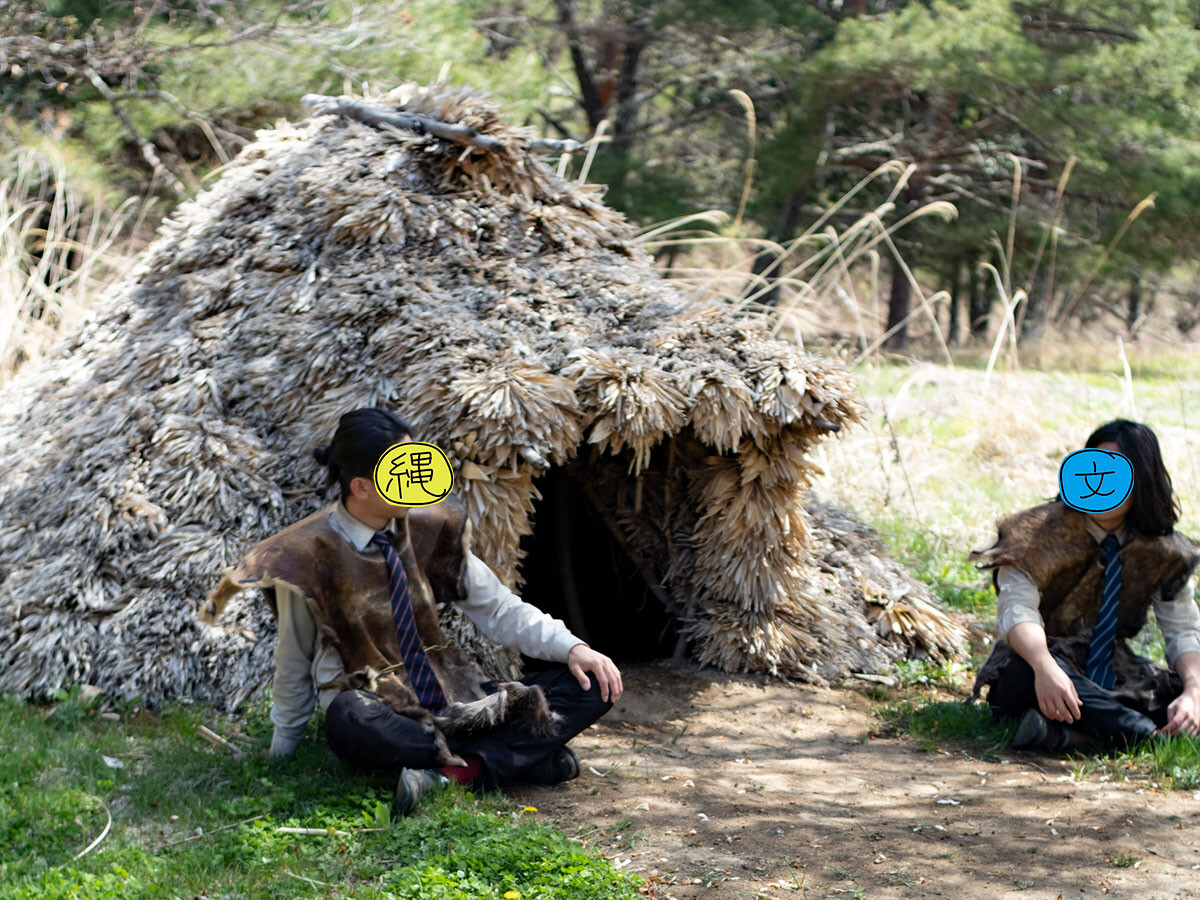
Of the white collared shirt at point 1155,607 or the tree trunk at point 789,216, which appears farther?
the tree trunk at point 789,216

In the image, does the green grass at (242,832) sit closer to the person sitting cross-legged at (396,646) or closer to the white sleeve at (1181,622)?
the person sitting cross-legged at (396,646)

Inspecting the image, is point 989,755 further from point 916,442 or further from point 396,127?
point 916,442

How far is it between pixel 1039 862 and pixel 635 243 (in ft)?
9.30

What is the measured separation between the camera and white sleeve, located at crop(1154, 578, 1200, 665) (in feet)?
11.2

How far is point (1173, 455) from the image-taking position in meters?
6.55

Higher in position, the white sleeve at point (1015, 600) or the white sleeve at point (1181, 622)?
the white sleeve at point (1015, 600)

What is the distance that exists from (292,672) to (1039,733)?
212 cm

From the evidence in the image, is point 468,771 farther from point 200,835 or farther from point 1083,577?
point 1083,577

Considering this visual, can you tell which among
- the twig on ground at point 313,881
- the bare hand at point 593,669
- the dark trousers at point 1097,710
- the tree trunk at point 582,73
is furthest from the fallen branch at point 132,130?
the dark trousers at point 1097,710

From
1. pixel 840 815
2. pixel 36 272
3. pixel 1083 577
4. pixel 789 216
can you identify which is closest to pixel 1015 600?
pixel 1083 577

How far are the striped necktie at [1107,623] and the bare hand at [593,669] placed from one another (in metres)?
1.52

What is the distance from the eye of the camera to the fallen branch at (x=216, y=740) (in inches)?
125

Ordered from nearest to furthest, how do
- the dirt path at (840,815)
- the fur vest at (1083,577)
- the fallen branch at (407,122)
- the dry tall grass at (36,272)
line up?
the dirt path at (840,815), the fur vest at (1083,577), the fallen branch at (407,122), the dry tall grass at (36,272)

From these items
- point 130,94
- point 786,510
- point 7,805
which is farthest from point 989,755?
point 130,94
